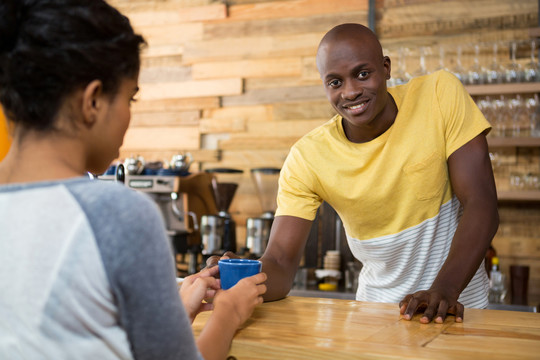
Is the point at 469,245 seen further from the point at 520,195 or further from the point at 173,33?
the point at 173,33

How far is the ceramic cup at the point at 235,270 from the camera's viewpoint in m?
1.17

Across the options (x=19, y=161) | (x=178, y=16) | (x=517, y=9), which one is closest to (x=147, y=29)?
(x=178, y=16)

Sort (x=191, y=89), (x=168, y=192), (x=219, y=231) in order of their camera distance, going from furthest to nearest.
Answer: (x=191, y=89) → (x=168, y=192) → (x=219, y=231)

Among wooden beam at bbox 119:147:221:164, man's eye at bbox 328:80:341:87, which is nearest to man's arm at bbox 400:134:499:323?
man's eye at bbox 328:80:341:87

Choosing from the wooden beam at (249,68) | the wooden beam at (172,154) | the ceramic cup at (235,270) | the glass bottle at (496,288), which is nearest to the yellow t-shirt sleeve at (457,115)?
the ceramic cup at (235,270)

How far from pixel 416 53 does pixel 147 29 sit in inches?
86.1

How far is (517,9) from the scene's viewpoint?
3.55 metres

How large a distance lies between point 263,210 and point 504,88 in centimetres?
168

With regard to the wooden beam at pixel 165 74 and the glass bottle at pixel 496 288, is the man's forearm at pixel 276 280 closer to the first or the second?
the glass bottle at pixel 496 288

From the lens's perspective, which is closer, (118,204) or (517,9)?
(118,204)

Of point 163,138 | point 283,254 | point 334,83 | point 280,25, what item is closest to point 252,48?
point 280,25

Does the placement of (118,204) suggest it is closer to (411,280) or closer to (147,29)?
(411,280)

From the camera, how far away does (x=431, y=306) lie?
121cm

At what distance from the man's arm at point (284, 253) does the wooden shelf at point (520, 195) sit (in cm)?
192
